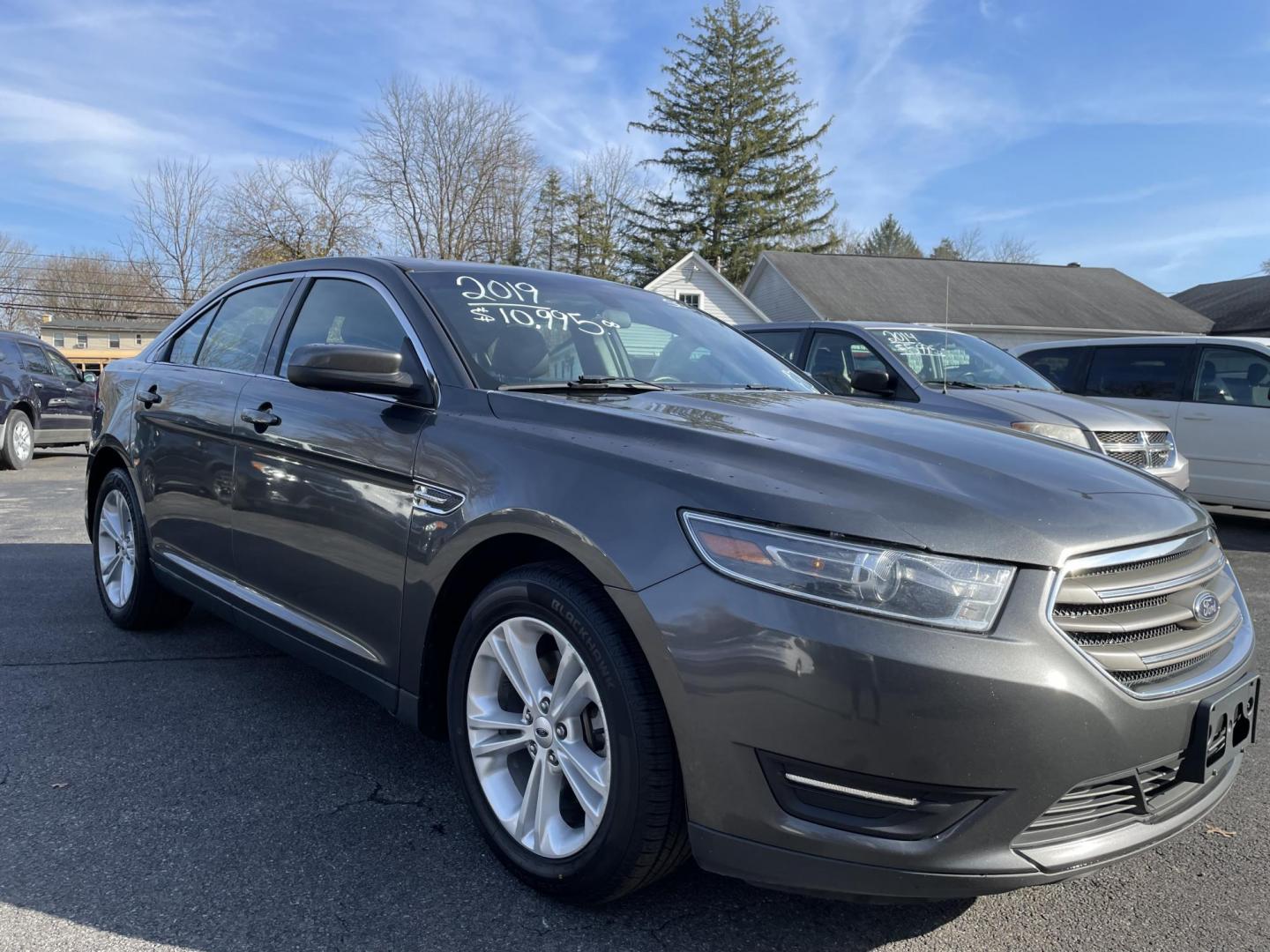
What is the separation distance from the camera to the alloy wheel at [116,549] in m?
4.48

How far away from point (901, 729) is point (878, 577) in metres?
0.30

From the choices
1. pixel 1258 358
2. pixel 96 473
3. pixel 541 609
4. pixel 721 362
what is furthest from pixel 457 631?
pixel 1258 358

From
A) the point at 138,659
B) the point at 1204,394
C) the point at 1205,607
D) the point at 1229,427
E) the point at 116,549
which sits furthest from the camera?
the point at 1204,394

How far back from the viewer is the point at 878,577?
184 cm

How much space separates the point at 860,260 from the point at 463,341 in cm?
3454

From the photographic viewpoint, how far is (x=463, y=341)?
2.92 metres

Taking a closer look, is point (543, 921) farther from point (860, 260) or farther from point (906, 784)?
point (860, 260)

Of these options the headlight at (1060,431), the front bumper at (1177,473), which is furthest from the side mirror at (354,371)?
the front bumper at (1177,473)

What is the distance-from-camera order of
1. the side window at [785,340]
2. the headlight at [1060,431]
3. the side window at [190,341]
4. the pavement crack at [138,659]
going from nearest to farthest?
the pavement crack at [138,659] < the side window at [190,341] < the headlight at [1060,431] < the side window at [785,340]

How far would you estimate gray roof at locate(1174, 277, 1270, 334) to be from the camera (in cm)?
3531

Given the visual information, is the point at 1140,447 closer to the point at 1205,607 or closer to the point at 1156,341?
the point at 1156,341

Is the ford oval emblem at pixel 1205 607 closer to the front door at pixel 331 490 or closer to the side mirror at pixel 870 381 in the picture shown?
the front door at pixel 331 490

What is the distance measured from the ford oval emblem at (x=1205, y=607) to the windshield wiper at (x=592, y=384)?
1645 millimetres

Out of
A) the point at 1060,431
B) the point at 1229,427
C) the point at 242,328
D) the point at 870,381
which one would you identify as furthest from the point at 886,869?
the point at 1229,427
